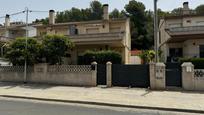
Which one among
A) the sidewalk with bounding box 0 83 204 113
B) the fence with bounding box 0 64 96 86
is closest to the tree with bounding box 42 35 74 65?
the fence with bounding box 0 64 96 86

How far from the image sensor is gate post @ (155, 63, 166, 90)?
1750cm

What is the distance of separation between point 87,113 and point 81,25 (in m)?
24.0

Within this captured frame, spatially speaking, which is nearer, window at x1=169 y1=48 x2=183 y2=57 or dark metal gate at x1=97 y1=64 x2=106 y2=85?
dark metal gate at x1=97 y1=64 x2=106 y2=85

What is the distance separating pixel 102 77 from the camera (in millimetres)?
19453

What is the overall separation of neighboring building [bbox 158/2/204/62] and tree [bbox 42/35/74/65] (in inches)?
457

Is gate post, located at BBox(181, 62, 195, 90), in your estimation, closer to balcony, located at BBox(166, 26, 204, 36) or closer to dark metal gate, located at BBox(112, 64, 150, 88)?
dark metal gate, located at BBox(112, 64, 150, 88)

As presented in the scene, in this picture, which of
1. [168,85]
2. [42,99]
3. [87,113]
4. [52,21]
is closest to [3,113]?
[87,113]

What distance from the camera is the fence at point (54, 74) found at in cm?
1956

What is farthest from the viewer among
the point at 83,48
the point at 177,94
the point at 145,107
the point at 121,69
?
the point at 83,48

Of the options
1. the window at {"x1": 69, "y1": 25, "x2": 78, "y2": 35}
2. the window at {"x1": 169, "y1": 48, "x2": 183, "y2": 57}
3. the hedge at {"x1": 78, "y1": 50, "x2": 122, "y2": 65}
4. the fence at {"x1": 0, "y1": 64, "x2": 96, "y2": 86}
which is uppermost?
the window at {"x1": 69, "y1": 25, "x2": 78, "y2": 35}

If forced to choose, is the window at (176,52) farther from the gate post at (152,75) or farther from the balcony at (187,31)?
the gate post at (152,75)

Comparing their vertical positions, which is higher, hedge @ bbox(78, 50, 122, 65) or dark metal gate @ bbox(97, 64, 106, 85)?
hedge @ bbox(78, 50, 122, 65)

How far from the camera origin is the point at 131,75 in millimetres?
18656

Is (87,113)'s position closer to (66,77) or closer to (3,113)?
(3,113)
